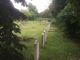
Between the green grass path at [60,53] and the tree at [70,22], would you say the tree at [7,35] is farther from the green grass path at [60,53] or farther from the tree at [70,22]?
the tree at [70,22]

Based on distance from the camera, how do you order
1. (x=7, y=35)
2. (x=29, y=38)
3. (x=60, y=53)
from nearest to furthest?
(x=7, y=35) < (x=60, y=53) < (x=29, y=38)

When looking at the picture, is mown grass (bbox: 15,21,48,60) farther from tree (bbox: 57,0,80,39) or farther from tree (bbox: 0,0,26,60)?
tree (bbox: 57,0,80,39)

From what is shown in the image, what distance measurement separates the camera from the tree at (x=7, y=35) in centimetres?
895

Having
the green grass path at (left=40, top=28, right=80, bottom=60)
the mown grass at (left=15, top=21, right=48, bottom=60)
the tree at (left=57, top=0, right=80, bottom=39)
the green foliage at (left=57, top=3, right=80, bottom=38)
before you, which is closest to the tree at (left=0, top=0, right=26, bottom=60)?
the mown grass at (left=15, top=21, right=48, bottom=60)

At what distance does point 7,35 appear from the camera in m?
9.37

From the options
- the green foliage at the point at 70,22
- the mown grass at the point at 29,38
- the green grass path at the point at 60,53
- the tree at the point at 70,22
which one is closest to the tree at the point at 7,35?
the mown grass at the point at 29,38

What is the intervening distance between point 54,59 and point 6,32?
4.25 m

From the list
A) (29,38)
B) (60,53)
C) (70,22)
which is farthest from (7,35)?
(29,38)

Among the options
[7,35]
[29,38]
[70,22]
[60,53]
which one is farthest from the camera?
[29,38]

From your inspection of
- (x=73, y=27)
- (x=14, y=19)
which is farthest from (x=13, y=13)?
(x=73, y=27)

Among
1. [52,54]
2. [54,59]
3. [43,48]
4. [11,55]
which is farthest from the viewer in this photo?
[43,48]

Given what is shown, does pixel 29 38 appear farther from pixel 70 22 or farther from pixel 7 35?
pixel 7 35

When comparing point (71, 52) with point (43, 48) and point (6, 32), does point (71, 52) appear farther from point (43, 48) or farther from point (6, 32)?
point (6, 32)

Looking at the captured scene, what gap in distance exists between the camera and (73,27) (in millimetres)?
19016
